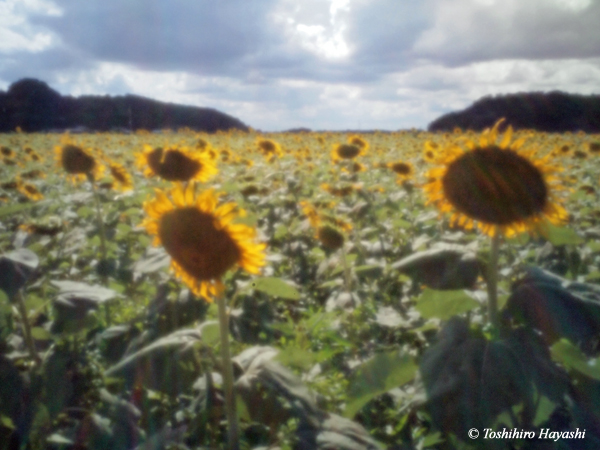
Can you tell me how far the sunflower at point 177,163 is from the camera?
8.70 feet

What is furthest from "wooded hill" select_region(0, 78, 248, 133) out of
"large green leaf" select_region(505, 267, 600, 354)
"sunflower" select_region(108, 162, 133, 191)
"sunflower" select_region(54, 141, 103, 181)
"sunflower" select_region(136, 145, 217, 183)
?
"large green leaf" select_region(505, 267, 600, 354)

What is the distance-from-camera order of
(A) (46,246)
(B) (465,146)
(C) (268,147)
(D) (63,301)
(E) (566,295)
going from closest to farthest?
(E) (566,295) < (B) (465,146) < (D) (63,301) < (A) (46,246) < (C) (268,147)

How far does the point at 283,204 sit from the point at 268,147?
1.64 m

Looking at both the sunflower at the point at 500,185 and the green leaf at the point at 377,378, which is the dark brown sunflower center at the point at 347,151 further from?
the green leaf at the point at 377,378

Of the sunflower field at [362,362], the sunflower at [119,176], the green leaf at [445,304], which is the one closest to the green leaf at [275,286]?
the sunflower field at [362,362]

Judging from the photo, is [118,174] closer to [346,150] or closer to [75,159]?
[75,159]

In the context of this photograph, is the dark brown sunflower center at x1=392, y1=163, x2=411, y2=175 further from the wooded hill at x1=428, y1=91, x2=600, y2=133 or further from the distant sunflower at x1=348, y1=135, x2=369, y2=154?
the wooded hill at x1=428, y1=91, x2=600, y2=133

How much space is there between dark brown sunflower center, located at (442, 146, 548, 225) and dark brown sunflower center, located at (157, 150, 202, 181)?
5.18ft

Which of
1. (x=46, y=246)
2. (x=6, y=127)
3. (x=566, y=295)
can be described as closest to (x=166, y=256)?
→ (x=566, y=295)

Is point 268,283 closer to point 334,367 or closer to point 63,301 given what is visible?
point 63,301

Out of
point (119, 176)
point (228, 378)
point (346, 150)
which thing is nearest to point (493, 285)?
point (228, 378)

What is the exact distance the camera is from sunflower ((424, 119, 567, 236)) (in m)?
1.37

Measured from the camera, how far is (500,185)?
1368 mm

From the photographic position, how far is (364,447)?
1.25 m
